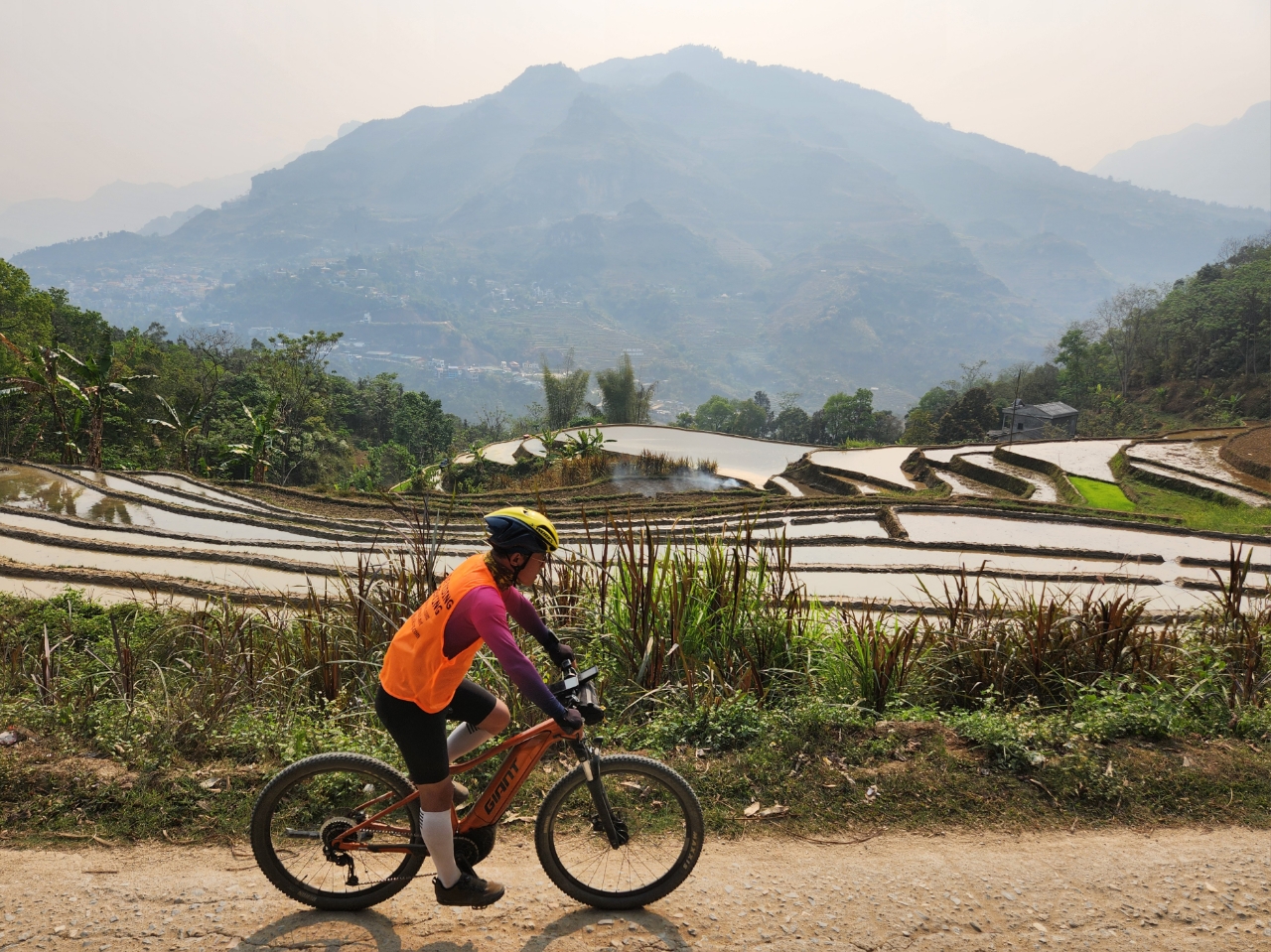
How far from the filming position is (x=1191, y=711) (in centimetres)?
480

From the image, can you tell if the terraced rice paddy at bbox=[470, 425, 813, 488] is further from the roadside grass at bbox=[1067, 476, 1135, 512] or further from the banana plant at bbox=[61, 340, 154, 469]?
the banana plant at bbox=[61, 340, 154, 469]

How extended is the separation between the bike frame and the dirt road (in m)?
0.37

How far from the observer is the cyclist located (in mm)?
2723

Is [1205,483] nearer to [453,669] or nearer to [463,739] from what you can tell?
[463,739]

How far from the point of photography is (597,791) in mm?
3045

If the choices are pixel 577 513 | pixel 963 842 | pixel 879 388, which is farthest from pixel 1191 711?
pixel 879 388

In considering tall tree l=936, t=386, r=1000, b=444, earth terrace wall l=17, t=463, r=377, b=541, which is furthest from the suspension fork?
tall tree l=936, t=386, r=1000, b=444

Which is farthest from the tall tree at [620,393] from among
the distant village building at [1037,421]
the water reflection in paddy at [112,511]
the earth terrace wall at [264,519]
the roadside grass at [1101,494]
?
the water reflection in paddy at [112,511]

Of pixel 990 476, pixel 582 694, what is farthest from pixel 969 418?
pixel 582 694

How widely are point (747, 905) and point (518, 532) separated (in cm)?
204

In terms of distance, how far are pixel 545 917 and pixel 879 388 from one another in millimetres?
191498

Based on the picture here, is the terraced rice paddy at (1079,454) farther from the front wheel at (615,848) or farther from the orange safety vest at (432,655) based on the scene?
the orange safety vest at (432,655)

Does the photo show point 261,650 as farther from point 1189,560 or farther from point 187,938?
point 1189,560

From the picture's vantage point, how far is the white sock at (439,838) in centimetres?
290
